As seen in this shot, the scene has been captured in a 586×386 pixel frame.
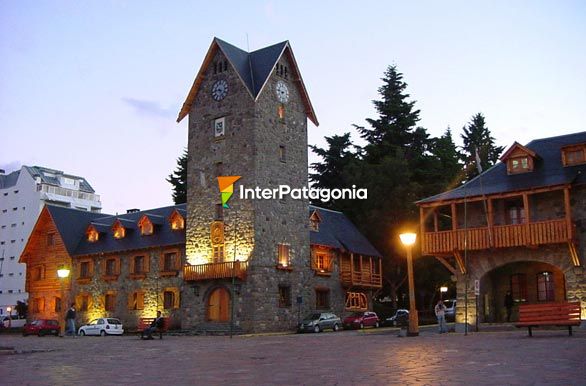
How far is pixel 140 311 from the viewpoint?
166 ft

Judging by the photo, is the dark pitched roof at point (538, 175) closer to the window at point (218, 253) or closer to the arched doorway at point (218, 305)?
the window at point (218, 253)

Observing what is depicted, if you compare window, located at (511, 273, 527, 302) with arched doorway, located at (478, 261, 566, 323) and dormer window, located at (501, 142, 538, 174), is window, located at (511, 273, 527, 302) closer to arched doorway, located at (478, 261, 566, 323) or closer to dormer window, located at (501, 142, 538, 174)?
arched doorway, located at (478, 261, 566, 323)

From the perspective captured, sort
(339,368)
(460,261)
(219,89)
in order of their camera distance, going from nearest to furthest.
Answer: (339,368) < (460,261) < (219,89)

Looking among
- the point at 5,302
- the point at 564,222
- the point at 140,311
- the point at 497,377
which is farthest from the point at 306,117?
the point at 5,302

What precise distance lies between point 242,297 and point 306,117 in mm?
14120

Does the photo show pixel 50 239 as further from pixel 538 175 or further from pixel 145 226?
pixel 538 175

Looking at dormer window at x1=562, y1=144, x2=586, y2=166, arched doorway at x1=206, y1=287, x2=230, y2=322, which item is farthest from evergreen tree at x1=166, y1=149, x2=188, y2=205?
dormer window at x1=562, y1=144, x2=586, y2=166

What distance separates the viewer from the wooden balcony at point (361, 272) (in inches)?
2009

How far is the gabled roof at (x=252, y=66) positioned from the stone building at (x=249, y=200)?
2.8 inches

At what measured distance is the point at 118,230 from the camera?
5447 cm

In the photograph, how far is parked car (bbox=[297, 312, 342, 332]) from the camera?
41.6 meters

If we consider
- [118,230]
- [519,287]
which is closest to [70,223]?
[118,230]

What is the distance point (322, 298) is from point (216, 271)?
29.6 feet

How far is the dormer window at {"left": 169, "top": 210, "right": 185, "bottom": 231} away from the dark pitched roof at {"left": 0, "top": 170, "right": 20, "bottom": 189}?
191 feet
